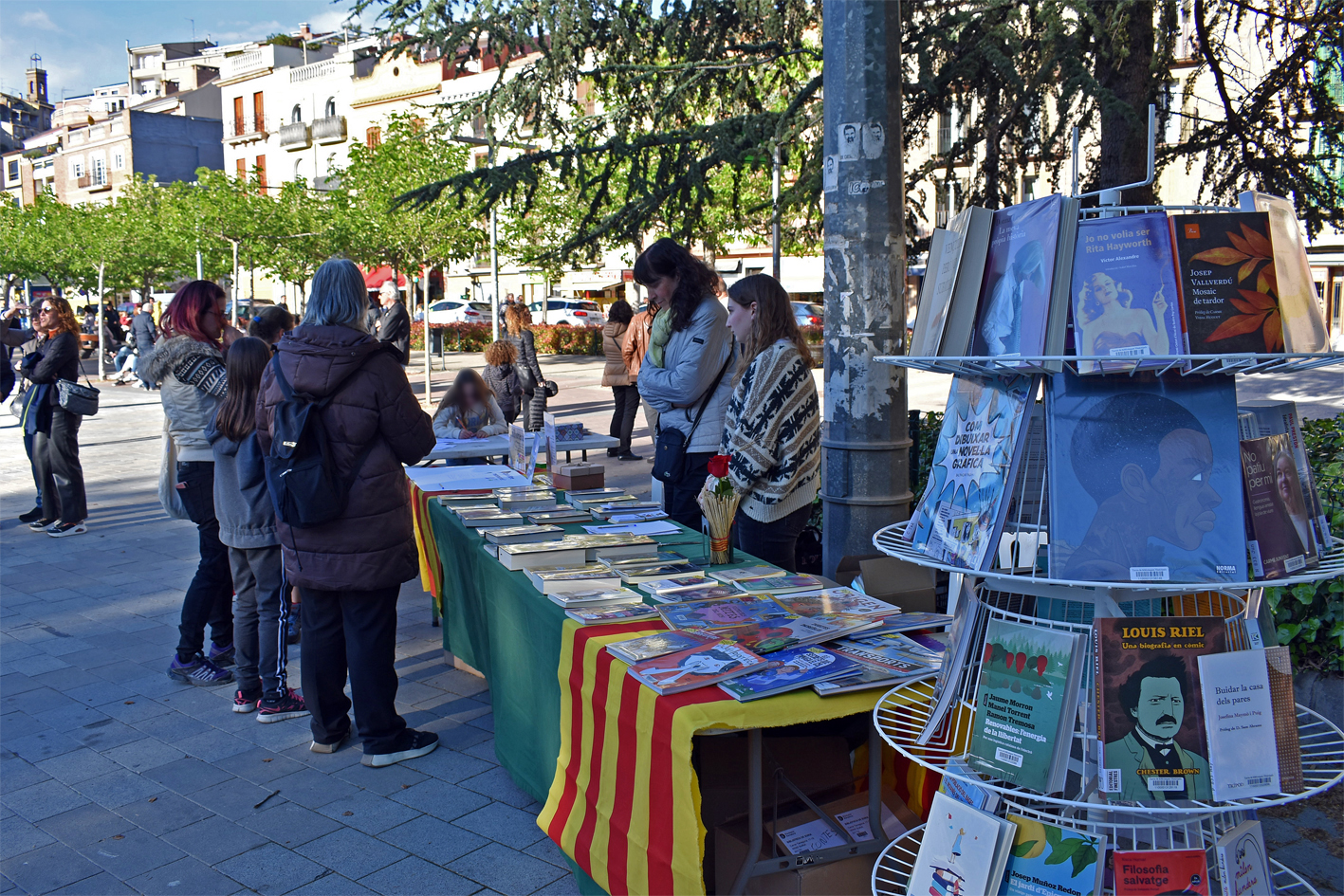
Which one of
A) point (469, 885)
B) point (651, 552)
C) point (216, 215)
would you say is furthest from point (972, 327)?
point (216, 215)

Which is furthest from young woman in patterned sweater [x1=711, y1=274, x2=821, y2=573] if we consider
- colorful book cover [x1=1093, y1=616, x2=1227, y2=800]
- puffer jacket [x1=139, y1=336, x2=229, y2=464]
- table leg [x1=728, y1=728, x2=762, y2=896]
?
puffer jacket [x1=139, y1=336, x2=229, y2=464]

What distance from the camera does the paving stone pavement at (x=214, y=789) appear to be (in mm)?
3236

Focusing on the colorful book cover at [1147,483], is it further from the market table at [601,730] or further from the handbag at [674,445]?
the handbag at [674,445]

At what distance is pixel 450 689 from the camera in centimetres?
488

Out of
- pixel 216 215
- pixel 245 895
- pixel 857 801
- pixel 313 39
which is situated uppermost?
pixel 216 215

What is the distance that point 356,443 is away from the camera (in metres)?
3.80

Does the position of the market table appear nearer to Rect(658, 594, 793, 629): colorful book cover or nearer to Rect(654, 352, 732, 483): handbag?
Rect(658, 594, 793, 629): colorful book cover

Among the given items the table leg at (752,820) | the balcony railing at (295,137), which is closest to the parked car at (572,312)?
the balcony railing at (295,137)

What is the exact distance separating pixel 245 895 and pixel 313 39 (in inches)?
269

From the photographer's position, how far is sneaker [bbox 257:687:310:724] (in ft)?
14.7

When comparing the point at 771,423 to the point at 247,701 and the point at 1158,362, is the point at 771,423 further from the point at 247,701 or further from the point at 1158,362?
the point at 247,701

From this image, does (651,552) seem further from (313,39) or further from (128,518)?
(128,518)

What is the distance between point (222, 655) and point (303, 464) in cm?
206

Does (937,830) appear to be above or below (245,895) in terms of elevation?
above
